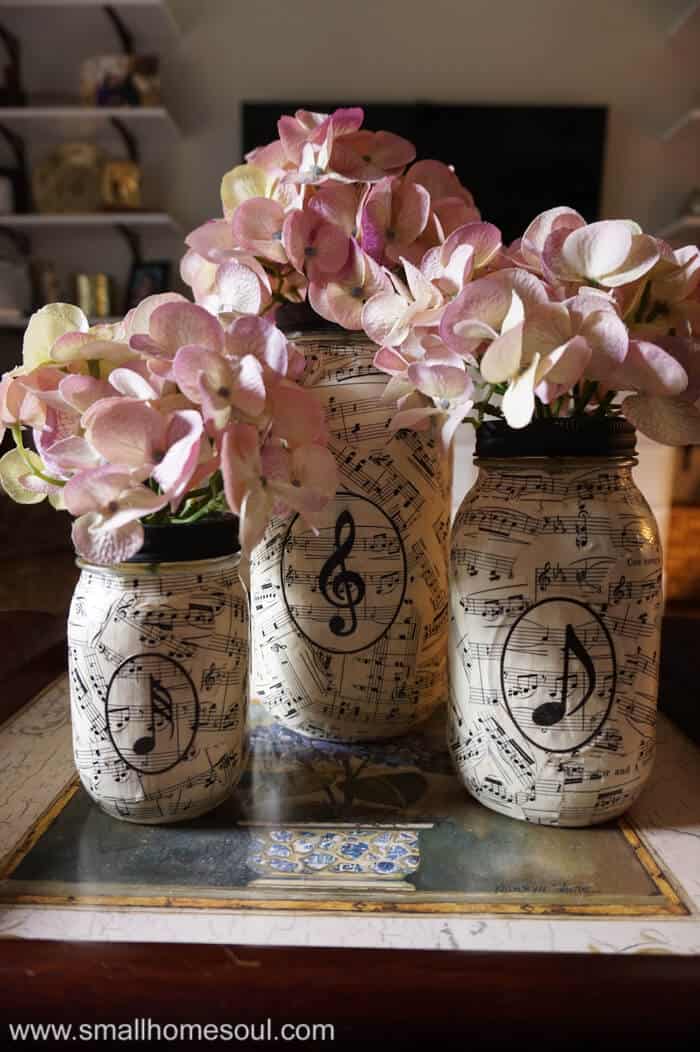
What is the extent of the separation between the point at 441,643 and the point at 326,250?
0.93 feet

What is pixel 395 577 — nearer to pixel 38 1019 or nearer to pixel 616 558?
pixel 616 558

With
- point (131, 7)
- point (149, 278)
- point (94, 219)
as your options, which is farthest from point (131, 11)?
point (149, 278)

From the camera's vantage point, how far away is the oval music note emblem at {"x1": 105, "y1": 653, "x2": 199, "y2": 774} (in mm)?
418

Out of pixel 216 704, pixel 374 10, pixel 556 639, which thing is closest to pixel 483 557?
pixel 556 639

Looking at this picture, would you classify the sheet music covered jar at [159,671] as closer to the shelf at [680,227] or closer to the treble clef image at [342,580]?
the treble clef image at [342,580]

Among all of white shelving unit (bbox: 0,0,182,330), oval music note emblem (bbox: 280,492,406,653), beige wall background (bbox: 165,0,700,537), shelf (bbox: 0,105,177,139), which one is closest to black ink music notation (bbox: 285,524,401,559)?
oval music note emblem (bbox: 280,492,406,653)

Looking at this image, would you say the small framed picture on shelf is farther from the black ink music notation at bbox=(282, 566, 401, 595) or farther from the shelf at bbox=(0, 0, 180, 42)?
the black ink music notation at bbox=(282, 566, 401, 595)

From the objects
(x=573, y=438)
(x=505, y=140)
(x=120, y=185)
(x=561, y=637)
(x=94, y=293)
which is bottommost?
(x=561, y=637)

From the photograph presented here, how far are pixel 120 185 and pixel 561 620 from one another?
2.49 metres

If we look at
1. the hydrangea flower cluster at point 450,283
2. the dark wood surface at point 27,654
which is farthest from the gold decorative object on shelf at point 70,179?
the hydrangea flower cluster at point 450,283

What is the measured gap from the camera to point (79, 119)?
2.48m

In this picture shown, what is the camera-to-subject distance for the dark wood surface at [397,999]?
31 centimetres

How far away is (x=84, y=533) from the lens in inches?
14.9

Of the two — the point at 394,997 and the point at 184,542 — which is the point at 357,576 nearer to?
the point at 184,542
